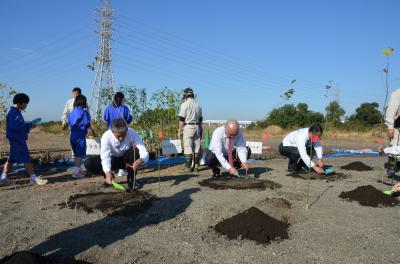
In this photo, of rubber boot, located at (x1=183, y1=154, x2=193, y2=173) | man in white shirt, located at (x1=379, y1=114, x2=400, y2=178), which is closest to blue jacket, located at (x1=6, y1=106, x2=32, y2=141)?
rubber boot, located at (x1=183, y1=154, x2=193, y2=173)

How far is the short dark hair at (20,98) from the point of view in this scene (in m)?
6.09

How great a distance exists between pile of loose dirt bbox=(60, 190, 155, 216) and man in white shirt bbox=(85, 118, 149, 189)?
338mm

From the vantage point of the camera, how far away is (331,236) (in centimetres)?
368

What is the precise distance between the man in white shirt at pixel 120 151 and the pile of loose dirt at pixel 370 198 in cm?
303

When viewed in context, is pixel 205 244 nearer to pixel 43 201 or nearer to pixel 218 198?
pixel 218 198

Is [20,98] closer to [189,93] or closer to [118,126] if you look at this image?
[118,126]

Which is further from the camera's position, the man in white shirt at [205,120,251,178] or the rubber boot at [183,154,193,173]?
the rubber boot at [183,154,193,173]

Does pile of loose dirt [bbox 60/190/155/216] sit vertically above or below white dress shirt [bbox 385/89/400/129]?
below

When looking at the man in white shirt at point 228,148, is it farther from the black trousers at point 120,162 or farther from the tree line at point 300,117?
the tree line at point 300,117

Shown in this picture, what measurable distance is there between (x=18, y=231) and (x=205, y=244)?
1.96 metres

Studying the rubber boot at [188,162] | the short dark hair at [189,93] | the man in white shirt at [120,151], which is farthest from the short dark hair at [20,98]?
the rubber boot at [188,162]

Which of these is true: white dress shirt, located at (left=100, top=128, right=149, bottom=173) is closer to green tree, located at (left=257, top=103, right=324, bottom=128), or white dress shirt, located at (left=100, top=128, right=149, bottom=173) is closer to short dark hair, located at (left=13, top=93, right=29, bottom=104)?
short dark hair, located at (left=13, top=93, right=29, bottom=104)

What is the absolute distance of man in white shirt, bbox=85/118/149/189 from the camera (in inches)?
203

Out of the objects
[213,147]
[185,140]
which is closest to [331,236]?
[213,147]
